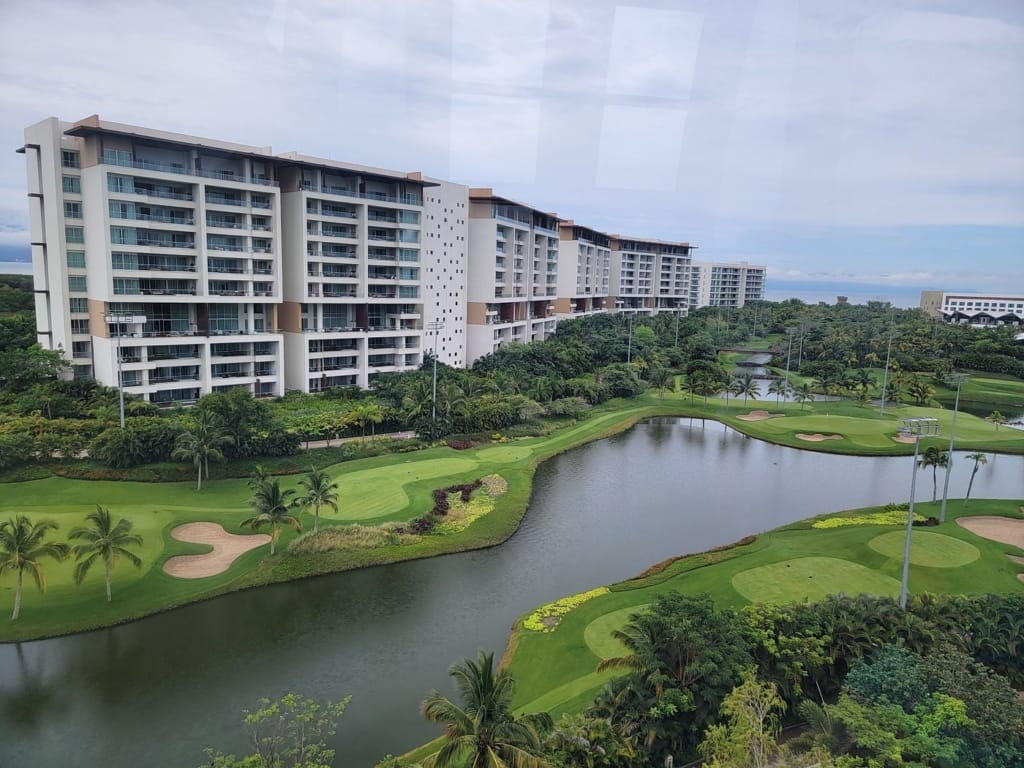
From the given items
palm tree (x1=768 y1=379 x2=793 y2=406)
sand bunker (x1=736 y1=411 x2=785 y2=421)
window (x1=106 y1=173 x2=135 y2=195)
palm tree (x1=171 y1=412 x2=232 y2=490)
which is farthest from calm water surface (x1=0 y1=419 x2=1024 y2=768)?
window (x1=106 y1=173 x2=135 y2=195)

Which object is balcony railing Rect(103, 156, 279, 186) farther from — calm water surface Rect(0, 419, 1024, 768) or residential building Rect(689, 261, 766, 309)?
residential building Rect(689, 261, 766, 309)

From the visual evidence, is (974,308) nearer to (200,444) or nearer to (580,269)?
(580,269)

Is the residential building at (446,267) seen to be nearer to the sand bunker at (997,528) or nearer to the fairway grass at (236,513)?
the fairway grass at (236,513)

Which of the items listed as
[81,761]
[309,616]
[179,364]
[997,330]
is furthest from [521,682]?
[997,330]

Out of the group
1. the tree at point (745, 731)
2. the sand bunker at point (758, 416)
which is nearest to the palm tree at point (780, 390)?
the sand bunker at point (758, 416)

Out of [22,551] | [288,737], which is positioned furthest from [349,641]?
[22,551]

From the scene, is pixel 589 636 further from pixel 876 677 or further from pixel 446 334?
pixel 446 334
